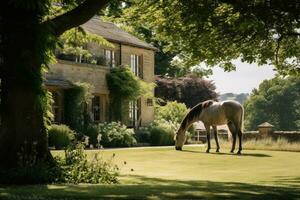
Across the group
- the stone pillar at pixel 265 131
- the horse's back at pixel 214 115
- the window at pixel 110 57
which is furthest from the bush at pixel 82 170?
the window at pixel 110 57

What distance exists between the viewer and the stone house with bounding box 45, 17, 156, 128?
31.1 m

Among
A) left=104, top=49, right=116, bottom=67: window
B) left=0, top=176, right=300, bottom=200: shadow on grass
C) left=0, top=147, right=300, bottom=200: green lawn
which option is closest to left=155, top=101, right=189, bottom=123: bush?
left=104, top=49, right=116, bottom=67: window

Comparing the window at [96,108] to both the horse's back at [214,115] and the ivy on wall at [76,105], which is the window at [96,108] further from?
the horse's back at [214,115]

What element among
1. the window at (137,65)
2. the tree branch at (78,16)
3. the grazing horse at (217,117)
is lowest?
the grazing horse at (217,117)

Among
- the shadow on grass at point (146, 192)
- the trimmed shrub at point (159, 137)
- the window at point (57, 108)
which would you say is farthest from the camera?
the trimmed shrub at point (159, 137)

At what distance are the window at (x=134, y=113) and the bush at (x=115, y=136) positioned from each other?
280 inches

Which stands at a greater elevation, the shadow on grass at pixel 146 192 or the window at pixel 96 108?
the window at pixel 96 108

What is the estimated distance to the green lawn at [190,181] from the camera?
9.15 meters

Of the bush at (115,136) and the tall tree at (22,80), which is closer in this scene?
the tall tree at (22,80)

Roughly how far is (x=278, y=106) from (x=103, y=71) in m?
65.8

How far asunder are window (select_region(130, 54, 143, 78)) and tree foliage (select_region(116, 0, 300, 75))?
18.9m

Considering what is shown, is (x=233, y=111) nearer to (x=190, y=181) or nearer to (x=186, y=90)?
(x=190, y=181)

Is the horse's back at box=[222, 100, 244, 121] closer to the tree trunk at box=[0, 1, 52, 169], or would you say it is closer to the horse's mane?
the horse's mane

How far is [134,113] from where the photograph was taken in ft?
130
